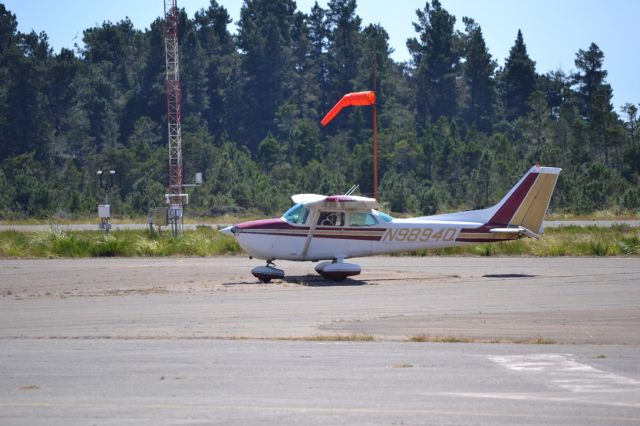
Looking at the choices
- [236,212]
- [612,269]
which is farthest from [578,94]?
[612,269]

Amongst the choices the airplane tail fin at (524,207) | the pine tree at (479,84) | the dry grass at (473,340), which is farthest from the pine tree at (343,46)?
the dry grass at (473,340)

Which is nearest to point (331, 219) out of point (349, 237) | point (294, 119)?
point (349, 237)

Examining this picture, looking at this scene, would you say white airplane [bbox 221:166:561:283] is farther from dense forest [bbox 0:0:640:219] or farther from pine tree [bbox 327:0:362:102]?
pine tree [bbox 327:0:362:102]

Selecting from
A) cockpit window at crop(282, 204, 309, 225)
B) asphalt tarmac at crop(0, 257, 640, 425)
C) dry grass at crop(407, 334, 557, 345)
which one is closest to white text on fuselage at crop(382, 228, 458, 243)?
asphalt tarmac at crop(0, 257, 640, 425)

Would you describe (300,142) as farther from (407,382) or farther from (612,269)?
(407,382)

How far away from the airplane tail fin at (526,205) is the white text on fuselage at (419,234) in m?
0.99

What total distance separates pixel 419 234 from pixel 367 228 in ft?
4.14

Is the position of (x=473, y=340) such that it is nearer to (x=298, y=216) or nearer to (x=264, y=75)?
(x=298, y=216)

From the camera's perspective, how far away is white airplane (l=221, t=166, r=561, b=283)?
22000mm

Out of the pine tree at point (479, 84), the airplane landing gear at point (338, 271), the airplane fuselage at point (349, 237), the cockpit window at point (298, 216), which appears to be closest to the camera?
the airplane landing gear at point (338, 271)

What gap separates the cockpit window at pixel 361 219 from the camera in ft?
73.2

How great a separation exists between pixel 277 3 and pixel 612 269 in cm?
8907

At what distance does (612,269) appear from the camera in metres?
22.9

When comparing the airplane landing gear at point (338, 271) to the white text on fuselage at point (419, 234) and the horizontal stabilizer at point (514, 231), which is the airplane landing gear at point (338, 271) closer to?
the white text on fuselage at point (419, 234)
